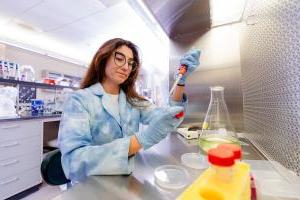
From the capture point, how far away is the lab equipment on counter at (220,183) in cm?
28

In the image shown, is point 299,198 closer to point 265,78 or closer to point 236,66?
point 265,78

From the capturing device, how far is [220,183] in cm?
30

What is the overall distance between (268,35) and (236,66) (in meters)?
0.62

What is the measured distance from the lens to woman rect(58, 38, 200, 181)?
58 cm

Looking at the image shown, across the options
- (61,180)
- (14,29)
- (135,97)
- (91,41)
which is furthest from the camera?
(91,41)

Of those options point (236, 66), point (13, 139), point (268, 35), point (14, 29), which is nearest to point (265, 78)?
point (268, 35)

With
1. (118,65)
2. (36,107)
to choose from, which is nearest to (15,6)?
(36,107)

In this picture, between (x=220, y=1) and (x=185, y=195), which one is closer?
(x=185, y=195)

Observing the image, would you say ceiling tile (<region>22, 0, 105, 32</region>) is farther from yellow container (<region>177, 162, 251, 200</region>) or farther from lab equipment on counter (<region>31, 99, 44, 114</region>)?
yellow container (<region>177, 162, 251, 200</region>)

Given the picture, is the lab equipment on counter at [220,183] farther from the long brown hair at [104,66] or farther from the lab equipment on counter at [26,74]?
the lab equipment on counter at [26,74]

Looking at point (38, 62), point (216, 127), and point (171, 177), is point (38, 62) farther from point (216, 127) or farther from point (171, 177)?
point (171, 177)

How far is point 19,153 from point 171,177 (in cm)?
221

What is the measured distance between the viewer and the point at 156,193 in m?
0.42

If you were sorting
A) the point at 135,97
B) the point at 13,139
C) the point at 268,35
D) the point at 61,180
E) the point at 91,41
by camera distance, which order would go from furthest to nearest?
the point at 91,41 → the point at 13,139 → the point at 135,97 → the point at 61,180 → the point at 268,35
